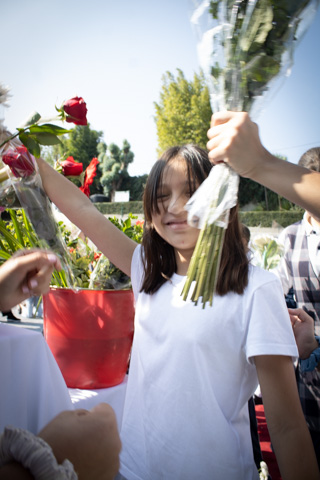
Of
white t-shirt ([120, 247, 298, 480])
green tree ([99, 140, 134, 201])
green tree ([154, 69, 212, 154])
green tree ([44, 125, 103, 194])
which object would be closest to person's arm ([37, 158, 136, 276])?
white t-shirt ([120, 247, 298, 480])

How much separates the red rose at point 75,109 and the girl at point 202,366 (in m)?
0.31

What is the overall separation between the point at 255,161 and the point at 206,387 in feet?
2.15

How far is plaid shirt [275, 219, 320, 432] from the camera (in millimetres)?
1735

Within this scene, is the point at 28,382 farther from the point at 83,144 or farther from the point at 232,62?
the point at 83,144

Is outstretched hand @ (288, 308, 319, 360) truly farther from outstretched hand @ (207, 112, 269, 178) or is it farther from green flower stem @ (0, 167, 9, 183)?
green flower stem @ (0, 167, 9, 183)

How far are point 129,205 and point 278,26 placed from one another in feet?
66.8

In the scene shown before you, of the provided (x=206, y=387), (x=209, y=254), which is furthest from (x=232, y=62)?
(x=206, y=387)

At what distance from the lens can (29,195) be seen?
45.8 inches

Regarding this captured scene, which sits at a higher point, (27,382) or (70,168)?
(70,168)

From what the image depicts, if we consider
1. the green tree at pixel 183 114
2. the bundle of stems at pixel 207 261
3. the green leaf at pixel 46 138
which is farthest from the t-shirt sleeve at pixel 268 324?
the green tree at pixel 183 114

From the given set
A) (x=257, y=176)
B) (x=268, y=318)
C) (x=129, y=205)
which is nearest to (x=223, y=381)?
Result: (x=268, y=318)

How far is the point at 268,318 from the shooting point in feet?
3.26

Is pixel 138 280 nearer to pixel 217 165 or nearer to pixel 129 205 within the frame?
pixel 217 165

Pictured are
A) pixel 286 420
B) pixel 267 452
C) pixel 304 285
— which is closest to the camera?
pixel 286 420
